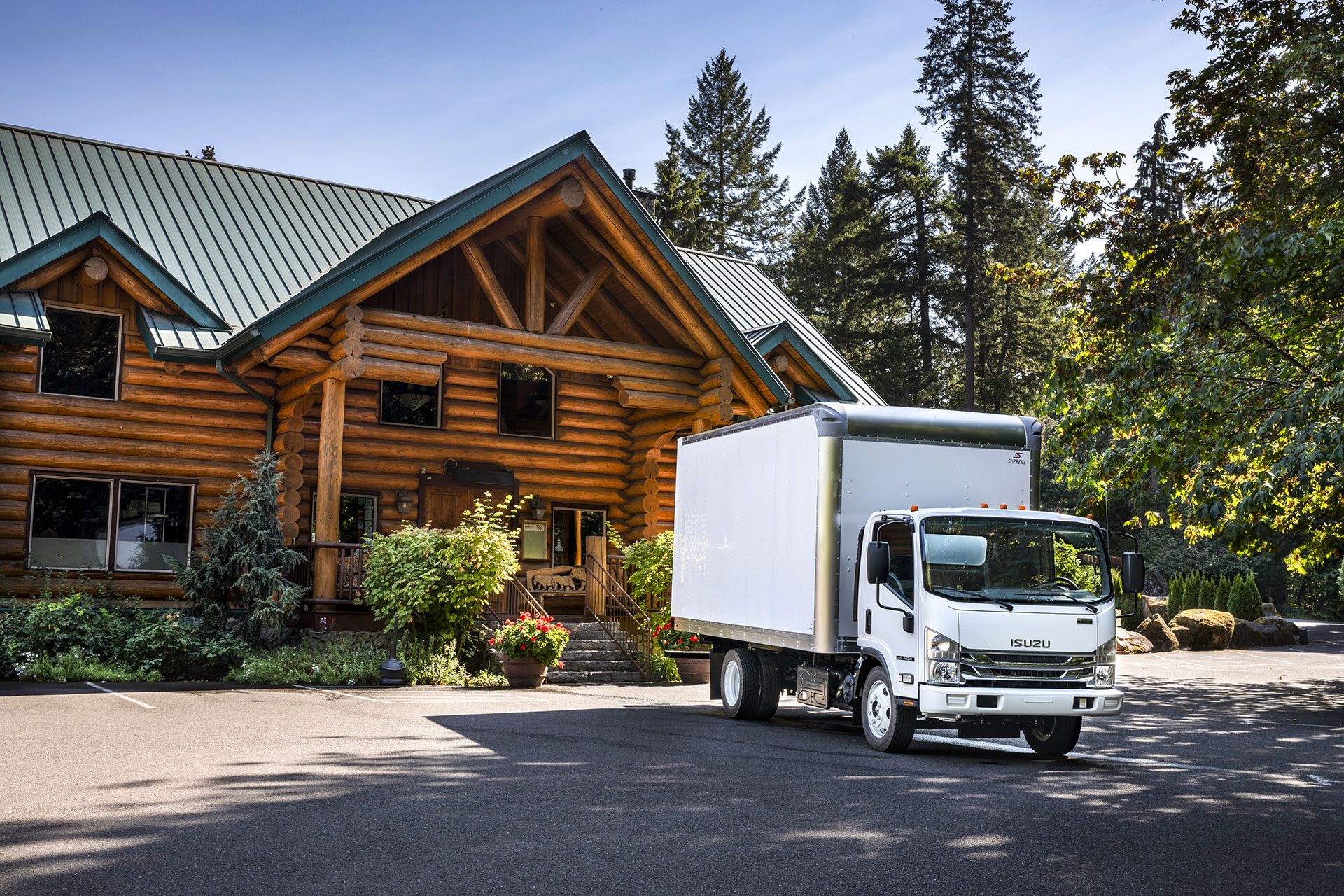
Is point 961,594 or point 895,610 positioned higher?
point 961,594

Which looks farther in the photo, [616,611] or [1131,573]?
[616,611]

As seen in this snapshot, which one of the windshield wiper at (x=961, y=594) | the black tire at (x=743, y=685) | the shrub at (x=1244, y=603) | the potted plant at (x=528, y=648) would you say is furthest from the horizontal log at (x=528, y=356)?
the shrub at (x=1244, y=603)

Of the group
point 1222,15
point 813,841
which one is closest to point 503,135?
point 1222,15

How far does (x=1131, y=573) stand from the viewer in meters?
10.9

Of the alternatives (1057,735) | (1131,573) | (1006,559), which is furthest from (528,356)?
(1131,573)

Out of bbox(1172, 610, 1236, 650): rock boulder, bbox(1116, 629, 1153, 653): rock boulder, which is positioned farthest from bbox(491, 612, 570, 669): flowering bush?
bbox(1172, 610, 1236, 650): rock boulder

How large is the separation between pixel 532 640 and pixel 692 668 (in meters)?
2.99

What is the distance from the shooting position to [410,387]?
872 inches

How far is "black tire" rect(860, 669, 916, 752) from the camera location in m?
10.7

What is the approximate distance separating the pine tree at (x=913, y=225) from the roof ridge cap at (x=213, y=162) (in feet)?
87.8

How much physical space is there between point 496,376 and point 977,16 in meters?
33.1

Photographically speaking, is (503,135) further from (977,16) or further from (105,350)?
(977,16)

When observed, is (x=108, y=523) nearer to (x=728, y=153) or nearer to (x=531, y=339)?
(x=531, y=339)

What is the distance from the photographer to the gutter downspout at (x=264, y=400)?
1859 cm
